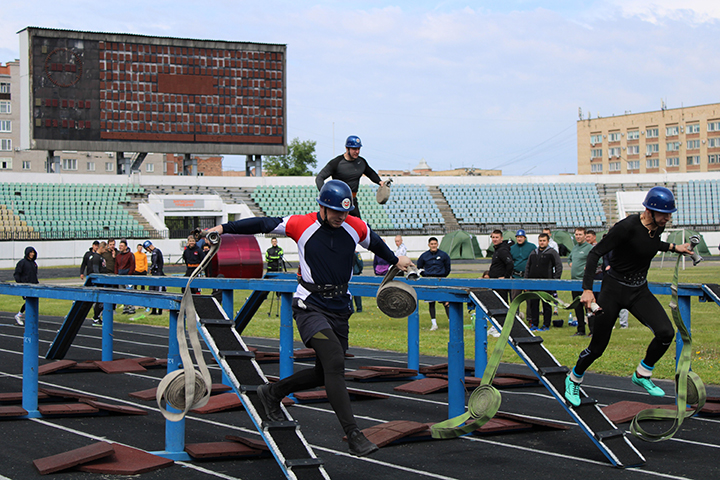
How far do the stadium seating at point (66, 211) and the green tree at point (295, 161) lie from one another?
40.1m

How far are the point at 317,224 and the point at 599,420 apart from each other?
2786 millimetres

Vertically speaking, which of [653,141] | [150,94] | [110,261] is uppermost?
[653,141]

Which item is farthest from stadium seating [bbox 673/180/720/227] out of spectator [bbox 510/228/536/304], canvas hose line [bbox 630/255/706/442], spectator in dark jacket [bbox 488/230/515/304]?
canvas hose line [bbox 630/255/706/442]

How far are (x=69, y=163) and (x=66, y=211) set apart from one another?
4396 cm

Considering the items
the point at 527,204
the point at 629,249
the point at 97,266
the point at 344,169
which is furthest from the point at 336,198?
the point at 527,204

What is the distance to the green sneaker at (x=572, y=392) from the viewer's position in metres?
6.11

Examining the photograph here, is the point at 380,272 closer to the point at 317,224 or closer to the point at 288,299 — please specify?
the point at 288,299

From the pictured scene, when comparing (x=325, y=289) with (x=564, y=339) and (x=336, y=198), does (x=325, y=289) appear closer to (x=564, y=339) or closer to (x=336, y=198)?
(x=336, y=198)

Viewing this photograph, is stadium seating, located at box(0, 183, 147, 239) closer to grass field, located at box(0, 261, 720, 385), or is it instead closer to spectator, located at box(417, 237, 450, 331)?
grass field, located at box(0, 261, 720, 385)

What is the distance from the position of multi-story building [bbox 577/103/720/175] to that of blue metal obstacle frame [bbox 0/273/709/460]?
93.8 meters

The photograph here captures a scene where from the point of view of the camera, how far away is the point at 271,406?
546 cm

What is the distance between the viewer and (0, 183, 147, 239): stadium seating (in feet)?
135

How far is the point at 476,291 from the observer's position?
6.93 metres

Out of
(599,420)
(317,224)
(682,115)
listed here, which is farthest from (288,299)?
(682,115)
